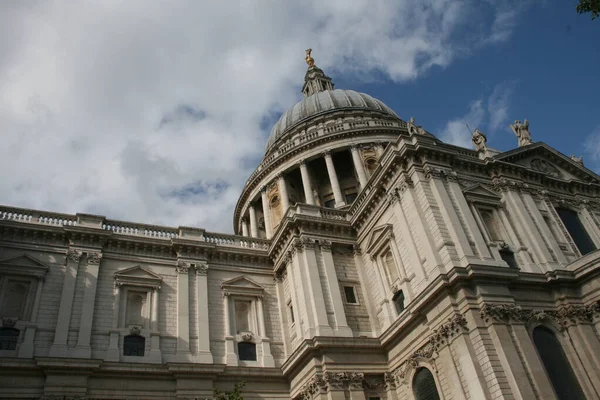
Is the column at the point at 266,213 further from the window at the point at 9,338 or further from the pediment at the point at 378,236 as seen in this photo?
the window at the point at 9,338

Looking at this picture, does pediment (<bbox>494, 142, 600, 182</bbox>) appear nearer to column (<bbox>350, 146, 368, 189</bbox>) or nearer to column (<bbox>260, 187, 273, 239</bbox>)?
column (<bbox>350, 146, 368, 189</bbox>)

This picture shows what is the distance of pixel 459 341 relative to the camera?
18.9m

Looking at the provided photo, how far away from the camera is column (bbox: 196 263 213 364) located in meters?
24.1

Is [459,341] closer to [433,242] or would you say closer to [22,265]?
[433,242]

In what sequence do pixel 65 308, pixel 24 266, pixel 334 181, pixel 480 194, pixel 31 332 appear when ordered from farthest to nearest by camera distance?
pixel 334 181, pixel 480 194, pixel 24 266, pixel 65 308, pixel 31 332

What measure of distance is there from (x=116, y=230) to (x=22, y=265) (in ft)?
15.8

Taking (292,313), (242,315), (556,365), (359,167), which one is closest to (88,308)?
(242,315)

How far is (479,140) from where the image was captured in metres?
28.1

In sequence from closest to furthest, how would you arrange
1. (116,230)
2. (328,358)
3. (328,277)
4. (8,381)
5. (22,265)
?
(8,381)
(328,358)
(22,265)
(328,277)
(116,230)

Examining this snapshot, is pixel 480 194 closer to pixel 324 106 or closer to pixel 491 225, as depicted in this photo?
pixel 491 225

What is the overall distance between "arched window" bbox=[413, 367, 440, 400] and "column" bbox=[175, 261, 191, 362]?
10331mm

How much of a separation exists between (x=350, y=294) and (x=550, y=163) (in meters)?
14.4

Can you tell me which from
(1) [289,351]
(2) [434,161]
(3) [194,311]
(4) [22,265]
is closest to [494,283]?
(2) [434,161]

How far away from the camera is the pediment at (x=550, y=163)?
2839 centimetres
